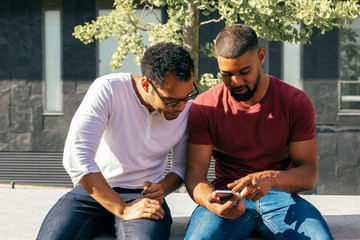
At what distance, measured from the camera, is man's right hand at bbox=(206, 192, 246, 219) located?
2.90 metres

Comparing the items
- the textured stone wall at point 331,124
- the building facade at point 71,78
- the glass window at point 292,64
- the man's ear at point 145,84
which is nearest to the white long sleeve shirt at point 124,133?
the man's ear at point 145,84

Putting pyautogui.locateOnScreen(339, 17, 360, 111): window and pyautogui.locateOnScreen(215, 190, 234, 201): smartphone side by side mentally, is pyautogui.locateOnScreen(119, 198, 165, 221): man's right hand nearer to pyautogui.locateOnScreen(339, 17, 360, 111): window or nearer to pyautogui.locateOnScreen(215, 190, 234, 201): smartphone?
pyautogui.locateOnScreen(215, 190, 234, 201): smartphone

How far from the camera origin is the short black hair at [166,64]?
9.89 feet

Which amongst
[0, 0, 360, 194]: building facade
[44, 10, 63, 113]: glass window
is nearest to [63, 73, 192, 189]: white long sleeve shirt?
[0, 0, 360, 194]: building facade

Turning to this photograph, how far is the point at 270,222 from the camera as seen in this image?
3.11 metres

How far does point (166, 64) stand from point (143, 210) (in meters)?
0.93

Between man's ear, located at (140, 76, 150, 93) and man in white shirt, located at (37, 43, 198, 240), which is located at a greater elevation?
man's ear, located at (140, 76, 150, 93)

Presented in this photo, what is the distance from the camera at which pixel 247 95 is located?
3217mm

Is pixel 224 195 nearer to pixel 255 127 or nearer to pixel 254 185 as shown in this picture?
pixel 254 185

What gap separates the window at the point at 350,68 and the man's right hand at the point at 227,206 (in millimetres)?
7976

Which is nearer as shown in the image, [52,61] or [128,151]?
[128,151]

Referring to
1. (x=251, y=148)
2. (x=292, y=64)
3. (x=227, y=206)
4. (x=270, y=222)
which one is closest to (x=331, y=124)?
(x=292, y=64)

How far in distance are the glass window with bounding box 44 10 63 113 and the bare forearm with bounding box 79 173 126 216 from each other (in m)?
7.94

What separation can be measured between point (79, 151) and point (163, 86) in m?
0.67
